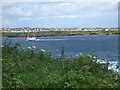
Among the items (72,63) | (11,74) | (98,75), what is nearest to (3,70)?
(11,74)

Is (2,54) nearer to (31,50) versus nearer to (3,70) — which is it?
(31,50)

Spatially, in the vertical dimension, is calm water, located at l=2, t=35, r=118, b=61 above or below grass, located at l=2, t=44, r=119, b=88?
below

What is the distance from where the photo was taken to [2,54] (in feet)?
34.8

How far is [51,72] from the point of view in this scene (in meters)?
8.56

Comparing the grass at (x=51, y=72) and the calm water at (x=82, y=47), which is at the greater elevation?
the grass at (x=51, y=72)

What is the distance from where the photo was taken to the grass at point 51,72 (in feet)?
23.6

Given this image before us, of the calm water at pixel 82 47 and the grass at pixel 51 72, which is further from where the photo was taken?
the calm water at pixel 82 47

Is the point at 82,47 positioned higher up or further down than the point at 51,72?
further down

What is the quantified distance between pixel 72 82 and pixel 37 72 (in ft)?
6.00

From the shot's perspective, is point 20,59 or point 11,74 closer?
point 11,74

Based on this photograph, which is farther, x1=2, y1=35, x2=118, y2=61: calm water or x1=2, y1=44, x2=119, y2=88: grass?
x1=2, y1=35, x2=118, y2=61: calm water

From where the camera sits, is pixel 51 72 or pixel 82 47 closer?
pixel 51 72

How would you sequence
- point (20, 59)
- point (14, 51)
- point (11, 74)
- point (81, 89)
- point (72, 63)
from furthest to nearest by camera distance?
point (14, 51)
point (20, 59)
point (72, 63)
point (11, 74)
point (81, 89)

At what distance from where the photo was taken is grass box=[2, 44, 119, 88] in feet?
23.6
